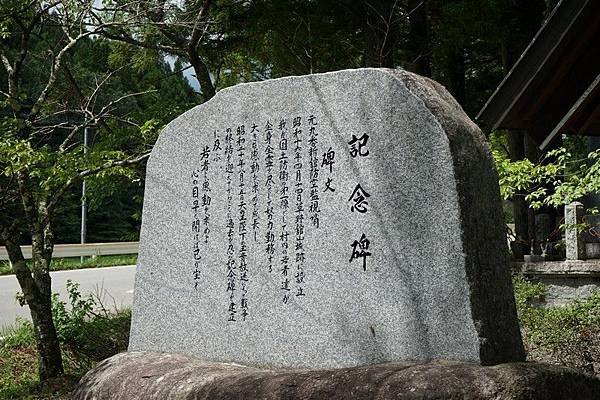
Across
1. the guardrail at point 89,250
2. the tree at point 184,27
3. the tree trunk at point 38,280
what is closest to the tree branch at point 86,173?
the tree trunk at point 38,280

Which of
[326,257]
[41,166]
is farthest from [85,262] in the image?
[326,257]

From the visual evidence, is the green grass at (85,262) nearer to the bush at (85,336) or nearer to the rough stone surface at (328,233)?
the bush at (85,336)

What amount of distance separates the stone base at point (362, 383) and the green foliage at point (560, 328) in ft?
8.87

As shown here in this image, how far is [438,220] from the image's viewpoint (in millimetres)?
3986

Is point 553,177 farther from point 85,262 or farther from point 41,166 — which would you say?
point 85,262

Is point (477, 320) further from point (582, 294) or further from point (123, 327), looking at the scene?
point (123, 327)

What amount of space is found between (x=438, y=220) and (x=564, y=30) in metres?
4.89

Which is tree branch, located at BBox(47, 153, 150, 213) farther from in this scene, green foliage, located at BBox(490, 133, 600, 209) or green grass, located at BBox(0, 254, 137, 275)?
green grass, located at BBox(0, 254, 137, 275)

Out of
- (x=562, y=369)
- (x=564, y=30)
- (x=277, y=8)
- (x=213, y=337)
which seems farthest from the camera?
(x=277, y=8)

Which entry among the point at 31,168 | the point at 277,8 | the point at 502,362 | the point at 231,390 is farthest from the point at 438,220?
the point at 277,8

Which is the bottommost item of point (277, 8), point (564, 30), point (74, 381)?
point (74, 381)

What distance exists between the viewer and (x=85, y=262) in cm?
1995

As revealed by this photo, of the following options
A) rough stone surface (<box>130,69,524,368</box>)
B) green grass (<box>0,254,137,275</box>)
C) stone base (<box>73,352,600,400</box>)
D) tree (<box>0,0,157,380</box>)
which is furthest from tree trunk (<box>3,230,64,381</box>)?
green grass (<box>0,254,137,275</box>)

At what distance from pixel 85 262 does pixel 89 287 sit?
5886mm
